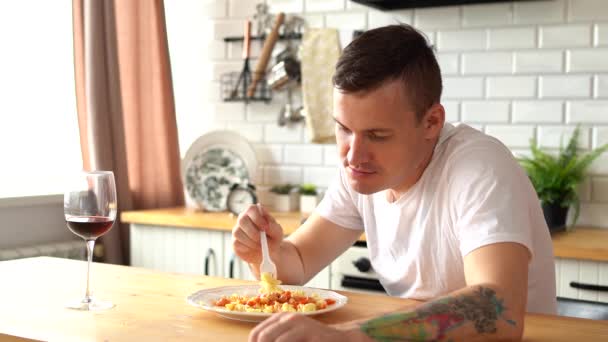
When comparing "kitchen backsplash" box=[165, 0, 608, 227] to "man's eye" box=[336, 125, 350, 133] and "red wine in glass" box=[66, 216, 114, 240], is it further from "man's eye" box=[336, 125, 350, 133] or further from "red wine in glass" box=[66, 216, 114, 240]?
"red wine in glass" box=[66, 216, 114, 240]

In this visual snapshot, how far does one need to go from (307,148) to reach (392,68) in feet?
6.88

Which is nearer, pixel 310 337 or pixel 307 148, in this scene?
pixel 310 337

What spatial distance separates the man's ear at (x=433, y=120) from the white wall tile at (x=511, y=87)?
153 centimetres

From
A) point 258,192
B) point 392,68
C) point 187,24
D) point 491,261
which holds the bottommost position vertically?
point 258,192

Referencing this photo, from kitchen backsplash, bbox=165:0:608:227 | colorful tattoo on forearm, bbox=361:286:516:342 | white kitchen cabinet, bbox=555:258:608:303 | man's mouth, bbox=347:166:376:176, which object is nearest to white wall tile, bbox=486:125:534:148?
kitchen backsplash, bbox=165:0:608:227

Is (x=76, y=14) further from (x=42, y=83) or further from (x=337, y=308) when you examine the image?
(x=337, y=308)

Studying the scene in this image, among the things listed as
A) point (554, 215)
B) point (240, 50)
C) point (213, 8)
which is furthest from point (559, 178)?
point (213, 8)

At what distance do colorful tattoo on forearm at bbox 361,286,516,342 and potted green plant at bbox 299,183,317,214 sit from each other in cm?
219

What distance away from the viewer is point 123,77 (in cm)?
362

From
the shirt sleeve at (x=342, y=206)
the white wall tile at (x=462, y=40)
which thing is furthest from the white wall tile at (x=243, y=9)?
the shirt sleeve at (x=342, y=206)

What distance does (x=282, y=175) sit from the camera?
12.5 feet

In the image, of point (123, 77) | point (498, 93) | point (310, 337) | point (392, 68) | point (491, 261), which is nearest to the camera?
point (310, 337)

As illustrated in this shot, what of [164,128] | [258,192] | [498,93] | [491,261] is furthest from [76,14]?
[491,261]

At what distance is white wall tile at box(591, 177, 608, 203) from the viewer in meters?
3.09
